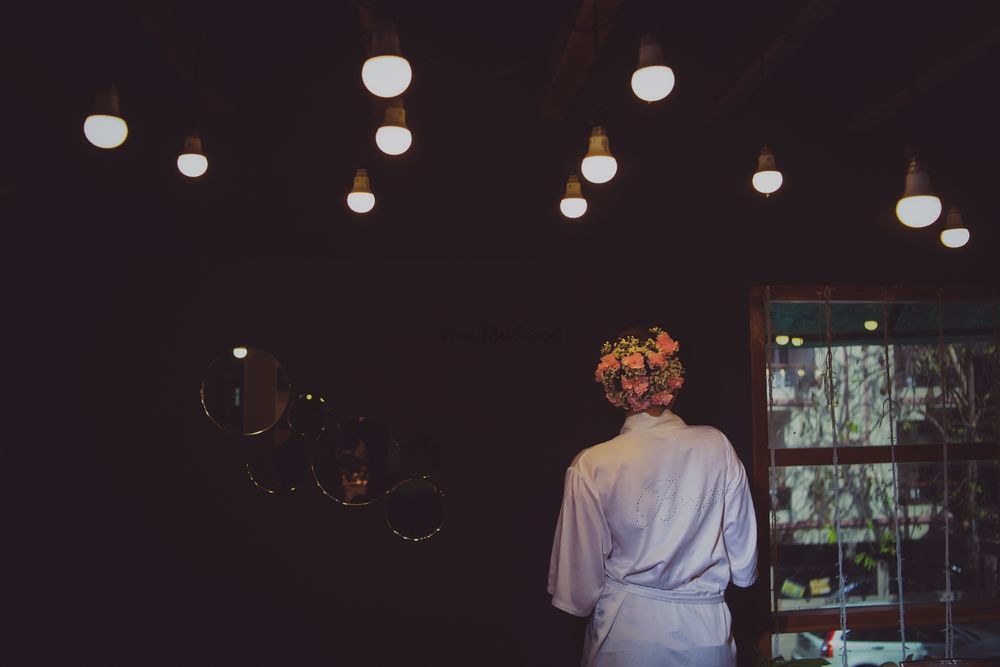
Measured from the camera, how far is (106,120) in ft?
8.07

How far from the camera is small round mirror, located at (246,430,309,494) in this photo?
11.4ft

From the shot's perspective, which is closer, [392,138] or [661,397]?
[392,138]

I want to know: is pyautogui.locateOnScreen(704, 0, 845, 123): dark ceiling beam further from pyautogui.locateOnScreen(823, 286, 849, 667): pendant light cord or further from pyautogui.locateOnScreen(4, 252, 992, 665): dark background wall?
pyautogui.locateOnScreen(823, 286, 849, 667): pendant light cord

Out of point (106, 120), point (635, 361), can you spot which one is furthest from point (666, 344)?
point (106, 120)

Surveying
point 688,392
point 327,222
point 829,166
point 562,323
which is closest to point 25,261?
point 327,222

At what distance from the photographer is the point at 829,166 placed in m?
3.84

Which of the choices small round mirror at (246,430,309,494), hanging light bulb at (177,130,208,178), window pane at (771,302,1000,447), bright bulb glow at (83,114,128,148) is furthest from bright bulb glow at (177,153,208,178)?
window pane at (771,302,1000,447)

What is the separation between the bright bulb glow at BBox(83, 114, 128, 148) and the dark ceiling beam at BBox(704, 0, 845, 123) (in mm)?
2412

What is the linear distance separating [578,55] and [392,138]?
0.90 metres

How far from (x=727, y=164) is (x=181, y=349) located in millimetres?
2914

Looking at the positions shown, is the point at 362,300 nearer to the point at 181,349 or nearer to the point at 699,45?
the point at 181,349

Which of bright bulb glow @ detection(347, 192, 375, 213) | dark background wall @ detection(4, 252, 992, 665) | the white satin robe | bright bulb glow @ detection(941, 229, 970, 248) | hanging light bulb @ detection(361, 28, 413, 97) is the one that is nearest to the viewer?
hanging light bulb @ detection(361, 28, 413, 97)

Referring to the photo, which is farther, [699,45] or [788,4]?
[699,45]

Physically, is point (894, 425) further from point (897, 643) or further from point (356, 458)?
point (356, 458)
